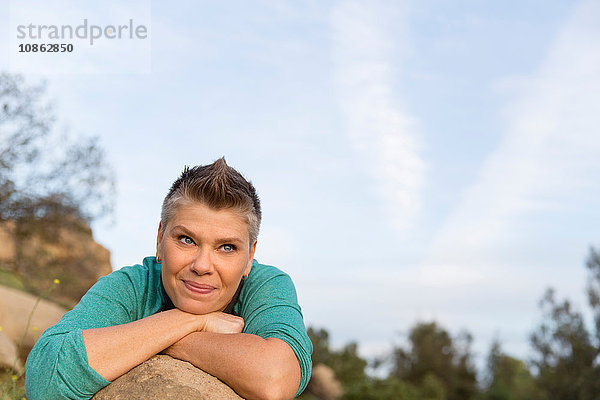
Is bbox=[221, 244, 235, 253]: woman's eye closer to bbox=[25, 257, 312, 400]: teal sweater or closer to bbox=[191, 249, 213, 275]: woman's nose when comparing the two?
bbox=[191, 249, 213, 275]: woman's nose

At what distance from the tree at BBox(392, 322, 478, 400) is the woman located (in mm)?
29521

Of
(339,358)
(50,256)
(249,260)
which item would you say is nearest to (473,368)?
(339,358)

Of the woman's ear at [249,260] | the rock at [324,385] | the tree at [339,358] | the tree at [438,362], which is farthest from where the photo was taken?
the tree at [438,362]

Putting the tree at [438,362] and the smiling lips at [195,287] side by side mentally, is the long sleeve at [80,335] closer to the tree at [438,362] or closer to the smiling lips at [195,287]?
the smiling lips at [195,287]

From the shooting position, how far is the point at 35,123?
61.1 feet

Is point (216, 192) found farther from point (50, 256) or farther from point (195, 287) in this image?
point (50, 256)

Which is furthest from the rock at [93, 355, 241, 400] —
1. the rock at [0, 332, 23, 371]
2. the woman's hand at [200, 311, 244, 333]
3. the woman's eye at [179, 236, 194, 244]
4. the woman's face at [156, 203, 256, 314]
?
the rock at [0, 332, 23, 371]

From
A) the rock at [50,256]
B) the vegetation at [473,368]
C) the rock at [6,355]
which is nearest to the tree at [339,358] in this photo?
the vegetation at [473,368]

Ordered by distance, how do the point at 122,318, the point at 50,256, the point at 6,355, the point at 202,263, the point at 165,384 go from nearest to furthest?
the point at 165,384, the point at 202,263, the point at 122,318, the point at 6,355, the point at 50,256

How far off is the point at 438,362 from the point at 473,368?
2.55m

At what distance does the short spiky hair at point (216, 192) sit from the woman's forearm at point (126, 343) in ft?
2.14

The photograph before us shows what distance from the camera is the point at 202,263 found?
3230mm

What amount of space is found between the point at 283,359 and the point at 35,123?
18244mm

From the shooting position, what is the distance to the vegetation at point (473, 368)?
2291cm
